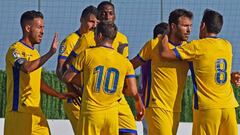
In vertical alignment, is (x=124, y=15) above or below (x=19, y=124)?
above

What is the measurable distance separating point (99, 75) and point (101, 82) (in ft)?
0.25

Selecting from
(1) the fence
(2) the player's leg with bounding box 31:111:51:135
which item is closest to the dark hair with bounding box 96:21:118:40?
(2) the player's leg with bounding box 31:111:51:135

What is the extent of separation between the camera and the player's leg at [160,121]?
428 inches

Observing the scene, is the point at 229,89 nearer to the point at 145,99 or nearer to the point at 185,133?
the point at 145,99

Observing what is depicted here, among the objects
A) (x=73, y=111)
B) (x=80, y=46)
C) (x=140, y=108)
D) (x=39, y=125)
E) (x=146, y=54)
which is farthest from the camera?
(x=73, y=111)

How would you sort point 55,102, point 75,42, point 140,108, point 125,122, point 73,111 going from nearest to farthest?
point 140,108 → point 125,122 → point 73,111 → point 75,42 → point 55,102

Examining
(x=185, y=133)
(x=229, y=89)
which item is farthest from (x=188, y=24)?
(x=185, y=133)

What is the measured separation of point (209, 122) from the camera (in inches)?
424

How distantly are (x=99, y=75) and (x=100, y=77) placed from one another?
0.08ft

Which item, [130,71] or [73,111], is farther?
[73,111]

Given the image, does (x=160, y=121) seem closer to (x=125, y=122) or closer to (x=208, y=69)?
(x=125, y=122)

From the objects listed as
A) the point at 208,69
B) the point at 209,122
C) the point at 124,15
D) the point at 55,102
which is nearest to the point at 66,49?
the point at 208,69

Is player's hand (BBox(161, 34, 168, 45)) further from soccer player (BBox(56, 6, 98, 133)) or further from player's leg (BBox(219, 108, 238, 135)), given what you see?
soccer player (BBox(56, 6, 98, 133))

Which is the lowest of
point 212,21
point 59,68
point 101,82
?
point 101,82
